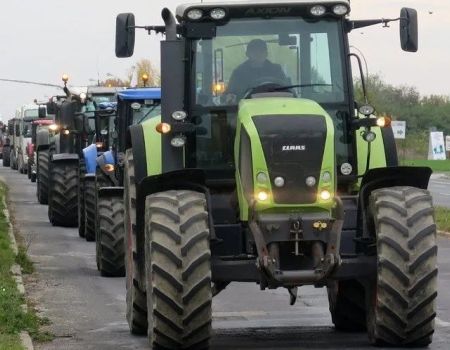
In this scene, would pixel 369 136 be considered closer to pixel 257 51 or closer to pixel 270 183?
pixel 257 51

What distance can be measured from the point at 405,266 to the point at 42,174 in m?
26.2

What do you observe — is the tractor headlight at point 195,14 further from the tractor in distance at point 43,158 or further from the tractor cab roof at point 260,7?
the tractor in distance at point 43,158

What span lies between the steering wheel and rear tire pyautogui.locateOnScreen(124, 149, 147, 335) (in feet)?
4.47

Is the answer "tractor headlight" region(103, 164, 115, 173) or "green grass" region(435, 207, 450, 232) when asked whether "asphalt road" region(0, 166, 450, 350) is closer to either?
"tractor headlight" region(103, 164, 115, 173)

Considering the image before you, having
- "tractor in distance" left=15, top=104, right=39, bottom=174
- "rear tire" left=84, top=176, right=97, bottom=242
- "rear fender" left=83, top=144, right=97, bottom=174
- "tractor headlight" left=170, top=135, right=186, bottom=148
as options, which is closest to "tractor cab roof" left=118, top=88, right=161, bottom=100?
"rear tire" left=84, top=176, right=97, bottom=242

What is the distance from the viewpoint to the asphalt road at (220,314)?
519 inches

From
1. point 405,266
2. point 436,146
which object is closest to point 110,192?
point 405,266

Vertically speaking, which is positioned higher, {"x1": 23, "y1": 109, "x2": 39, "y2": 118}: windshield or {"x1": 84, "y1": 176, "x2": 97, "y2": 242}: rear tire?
{"x1": 23, "y1": 109, "x2": 39, "y2": 118}: windshield

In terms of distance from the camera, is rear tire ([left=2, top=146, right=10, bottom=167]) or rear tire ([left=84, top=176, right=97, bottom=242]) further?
rear tire ([left=2, top=146, right=10, bottom=167])

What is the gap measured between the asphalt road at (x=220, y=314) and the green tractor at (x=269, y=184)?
0.44 metres

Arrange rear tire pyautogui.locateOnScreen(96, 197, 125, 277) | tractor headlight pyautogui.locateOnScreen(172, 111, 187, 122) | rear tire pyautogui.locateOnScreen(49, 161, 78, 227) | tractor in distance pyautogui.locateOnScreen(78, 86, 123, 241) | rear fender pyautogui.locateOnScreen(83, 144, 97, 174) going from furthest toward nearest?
rear tire pyautogui.locateOnScreen(49, 161, 78, 227), rear fender pyautogui.locateOnScreen(83, 144, 97, 174), tractor in distance pyautogui.locateOnScreen(78, 86, 123, 241), rear tire pyautogui.locateOnScreen(96, 197, 125, 277), tractor headlight pyautogui.locateOnScreen(172, 111, 187, 122)

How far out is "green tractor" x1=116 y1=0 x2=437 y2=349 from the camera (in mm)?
11883

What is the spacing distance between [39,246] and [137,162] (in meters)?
12.5

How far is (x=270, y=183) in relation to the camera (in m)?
12.0
